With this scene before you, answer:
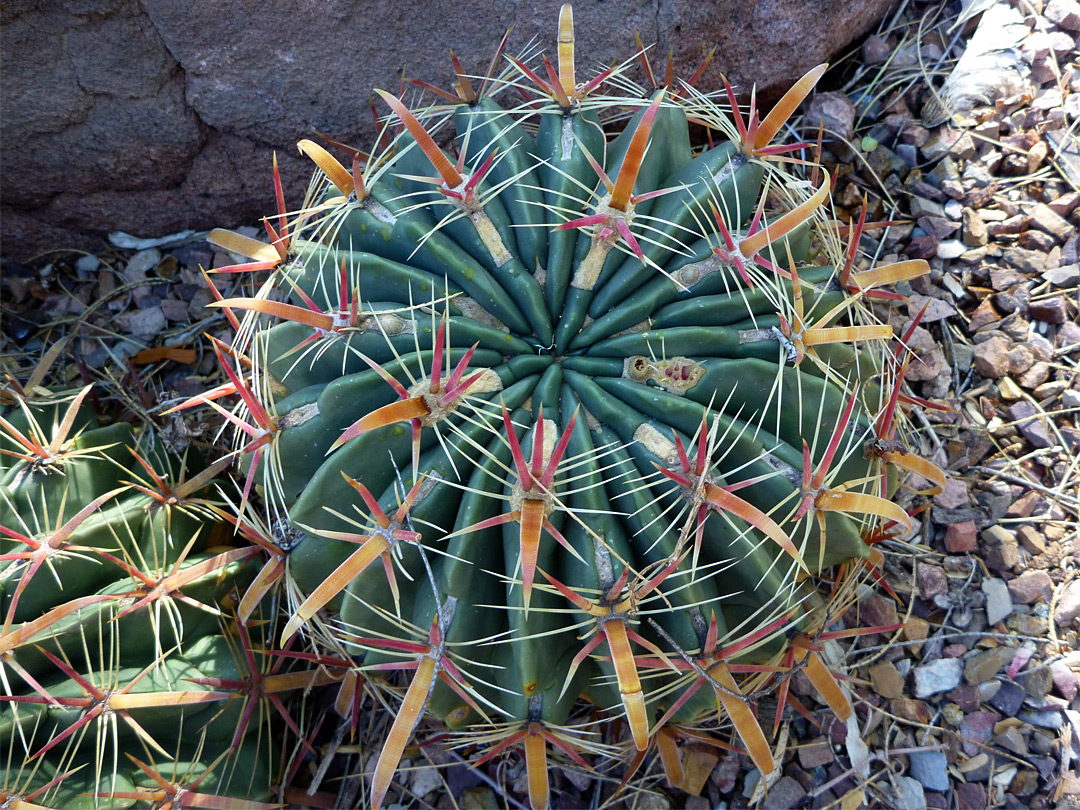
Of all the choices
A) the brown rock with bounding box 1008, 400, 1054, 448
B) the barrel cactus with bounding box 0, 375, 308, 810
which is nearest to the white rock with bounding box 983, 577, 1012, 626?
the brown rock with bounding box 1008, 400, 1054, 448

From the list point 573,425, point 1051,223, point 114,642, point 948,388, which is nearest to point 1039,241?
point 1051,223

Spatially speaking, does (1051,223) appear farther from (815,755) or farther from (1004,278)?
(815,755)

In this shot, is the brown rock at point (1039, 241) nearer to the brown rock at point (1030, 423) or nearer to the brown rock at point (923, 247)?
the brown rock at point (923, 247)

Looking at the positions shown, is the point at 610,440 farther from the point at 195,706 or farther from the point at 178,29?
the point at 178,29

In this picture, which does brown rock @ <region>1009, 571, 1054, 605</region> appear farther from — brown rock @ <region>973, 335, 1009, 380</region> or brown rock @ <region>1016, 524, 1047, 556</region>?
brown rock @ <region>973, 335, 1009, 380</region>

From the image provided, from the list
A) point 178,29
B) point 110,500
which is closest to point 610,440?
point 110,500

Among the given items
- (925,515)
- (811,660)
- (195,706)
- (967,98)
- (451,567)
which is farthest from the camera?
(967,98)
